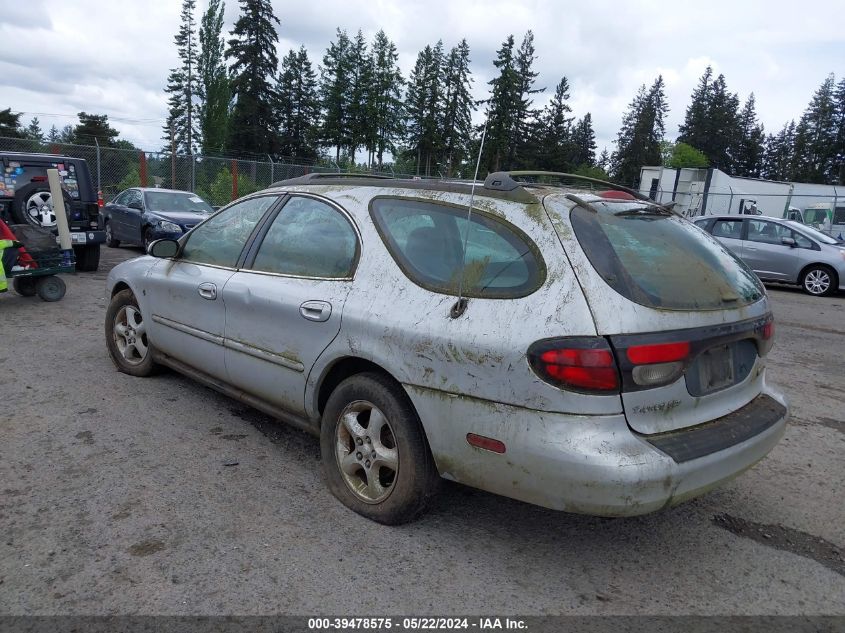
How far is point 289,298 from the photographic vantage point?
344 centimetres

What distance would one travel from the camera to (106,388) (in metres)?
4.81

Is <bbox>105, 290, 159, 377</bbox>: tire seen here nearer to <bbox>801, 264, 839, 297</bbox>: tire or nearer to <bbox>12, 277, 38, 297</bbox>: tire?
<bbox>12, 277, 38, 297</bbox>: tire

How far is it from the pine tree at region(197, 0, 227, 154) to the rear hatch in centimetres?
6262

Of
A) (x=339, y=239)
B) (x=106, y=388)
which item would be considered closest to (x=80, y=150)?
(x=106, y=388)

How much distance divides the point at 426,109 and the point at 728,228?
53108mm

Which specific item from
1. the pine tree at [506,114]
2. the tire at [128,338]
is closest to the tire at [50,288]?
the tire at [128,338]

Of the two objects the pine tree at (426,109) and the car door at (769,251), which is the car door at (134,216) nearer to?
the car door at (769,251)

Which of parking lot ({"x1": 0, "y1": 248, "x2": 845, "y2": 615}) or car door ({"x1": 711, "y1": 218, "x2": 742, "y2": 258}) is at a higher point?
car door ({"x1": 711, "y1": 218, "x2": 742, "y2": 258})

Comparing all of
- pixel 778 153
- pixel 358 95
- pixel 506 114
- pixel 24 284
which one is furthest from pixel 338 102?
pixel 778 153

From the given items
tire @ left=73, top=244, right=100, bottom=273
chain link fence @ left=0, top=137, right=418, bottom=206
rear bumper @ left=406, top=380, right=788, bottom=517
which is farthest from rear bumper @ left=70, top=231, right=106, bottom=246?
rear bumper @ left=406, top=380, right=788, bottom=517

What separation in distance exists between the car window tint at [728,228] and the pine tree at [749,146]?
A: 100390mm

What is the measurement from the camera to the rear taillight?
237 centimetres

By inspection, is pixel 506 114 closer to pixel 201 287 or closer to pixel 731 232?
pixel 731 232

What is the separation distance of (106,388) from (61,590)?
2614 mm
